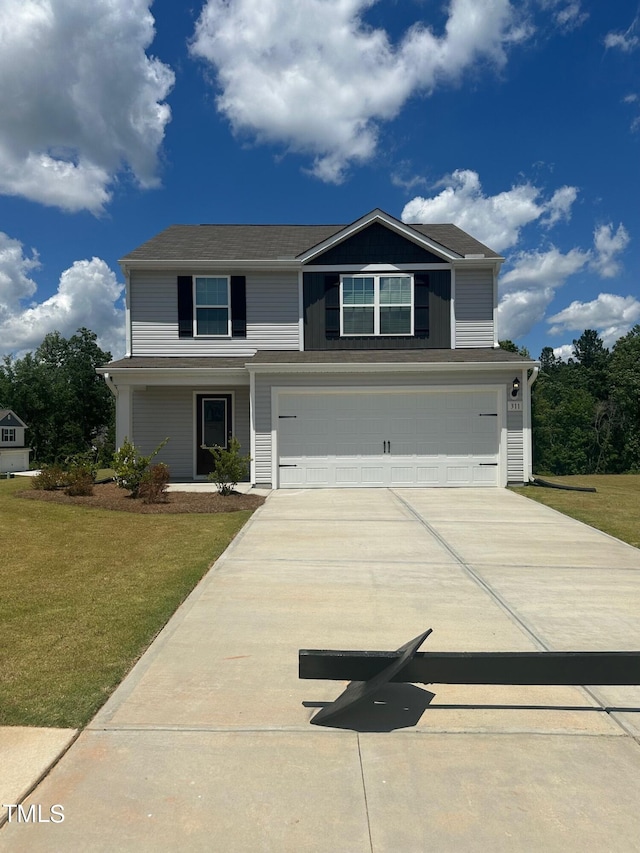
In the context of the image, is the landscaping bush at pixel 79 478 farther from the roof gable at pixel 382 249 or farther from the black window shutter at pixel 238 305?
the roof gable at pixel 382 249

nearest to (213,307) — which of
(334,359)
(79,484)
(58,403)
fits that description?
(334,359)

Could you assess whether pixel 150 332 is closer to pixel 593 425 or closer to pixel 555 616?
pixel 555 616

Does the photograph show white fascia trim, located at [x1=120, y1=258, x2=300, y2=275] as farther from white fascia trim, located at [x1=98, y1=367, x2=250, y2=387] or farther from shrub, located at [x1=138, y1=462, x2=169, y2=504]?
shrub, located at [x1=138, y1=462, x2=169, y2=504]

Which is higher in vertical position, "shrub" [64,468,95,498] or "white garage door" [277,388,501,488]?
"white garage door" [277,388,501,488]

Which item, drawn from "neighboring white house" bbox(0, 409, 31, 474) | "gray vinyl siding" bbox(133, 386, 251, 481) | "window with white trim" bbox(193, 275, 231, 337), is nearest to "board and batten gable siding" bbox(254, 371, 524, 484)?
"gray vinyl siding" bbox(133, 386, 251, 481)

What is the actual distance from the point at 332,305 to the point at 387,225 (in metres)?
2.58

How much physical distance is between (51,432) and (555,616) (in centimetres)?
3841

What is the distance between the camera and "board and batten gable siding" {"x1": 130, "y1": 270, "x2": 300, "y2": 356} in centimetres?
1463

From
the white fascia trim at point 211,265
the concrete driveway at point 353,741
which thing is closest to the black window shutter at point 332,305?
the white fascia trim at point 211,265

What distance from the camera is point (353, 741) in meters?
2.84

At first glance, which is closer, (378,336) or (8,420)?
(378,336)

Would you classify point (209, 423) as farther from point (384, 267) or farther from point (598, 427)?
point (598, 427)

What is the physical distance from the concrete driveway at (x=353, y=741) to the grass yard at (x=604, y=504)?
3184 millimetres

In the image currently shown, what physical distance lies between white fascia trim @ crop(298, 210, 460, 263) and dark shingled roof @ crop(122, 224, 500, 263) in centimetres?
25
